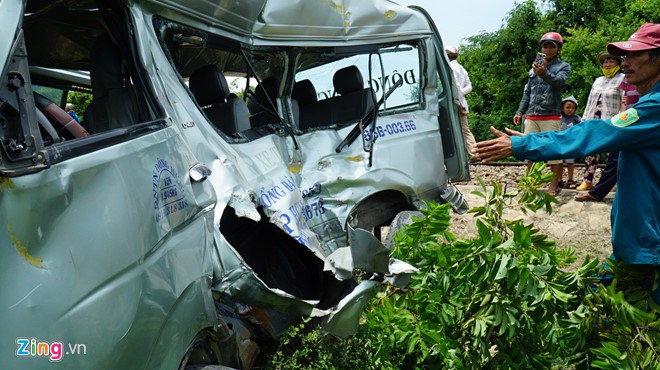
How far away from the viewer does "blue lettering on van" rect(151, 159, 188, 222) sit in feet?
7.82

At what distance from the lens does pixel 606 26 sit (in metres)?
14.9

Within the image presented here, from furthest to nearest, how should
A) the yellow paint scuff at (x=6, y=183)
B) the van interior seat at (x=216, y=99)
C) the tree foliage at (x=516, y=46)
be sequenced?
the tree foliage at (x=516, y=46) < the van interior seat at (x=216, y=99) < the yellow paint scuff at (x=6, y=183)

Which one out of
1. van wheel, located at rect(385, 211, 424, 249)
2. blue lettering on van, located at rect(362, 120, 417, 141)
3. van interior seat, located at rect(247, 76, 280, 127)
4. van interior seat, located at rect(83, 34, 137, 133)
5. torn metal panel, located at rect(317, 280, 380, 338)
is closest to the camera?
van interior seat, located at rect(83, 34, 137, 133)

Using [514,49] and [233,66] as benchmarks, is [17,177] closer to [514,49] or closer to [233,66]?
Answer: [233,66]

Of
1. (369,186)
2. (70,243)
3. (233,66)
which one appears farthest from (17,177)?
(233,66)

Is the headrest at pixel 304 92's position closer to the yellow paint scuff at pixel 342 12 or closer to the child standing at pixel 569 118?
the yellow paint scuff at pixel 342 12

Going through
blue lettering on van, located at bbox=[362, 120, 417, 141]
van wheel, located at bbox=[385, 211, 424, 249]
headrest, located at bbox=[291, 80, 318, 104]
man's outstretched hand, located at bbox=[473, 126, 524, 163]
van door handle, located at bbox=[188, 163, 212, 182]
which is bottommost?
van wheel, located at bbox=[385, 211, 424, 249]

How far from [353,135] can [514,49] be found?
502 inches

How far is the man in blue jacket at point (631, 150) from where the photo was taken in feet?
9.14

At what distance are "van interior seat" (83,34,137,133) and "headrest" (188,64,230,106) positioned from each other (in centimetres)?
116

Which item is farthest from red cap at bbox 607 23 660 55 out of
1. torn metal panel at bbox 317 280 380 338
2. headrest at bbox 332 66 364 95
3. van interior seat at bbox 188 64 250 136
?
headrest at bbox 332 66 364 95

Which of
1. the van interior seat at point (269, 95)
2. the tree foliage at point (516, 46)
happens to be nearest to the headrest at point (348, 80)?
the van interior seat at point (269, 95)

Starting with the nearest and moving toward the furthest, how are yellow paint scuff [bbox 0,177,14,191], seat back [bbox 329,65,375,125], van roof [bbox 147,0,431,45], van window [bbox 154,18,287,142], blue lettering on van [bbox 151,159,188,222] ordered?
yellow paint scuff [bbox 0,177,14,191] < blue lettering on van [bbox 151,159,188,222] < van window [bbox 154,18,287,142] < van roof [bbox 147,0,431,45] < seat back [bbox 329,65,375,125]

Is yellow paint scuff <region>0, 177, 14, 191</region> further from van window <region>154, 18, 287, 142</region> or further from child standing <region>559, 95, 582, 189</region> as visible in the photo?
child standing <region>559, 95, 582, 189</region>
